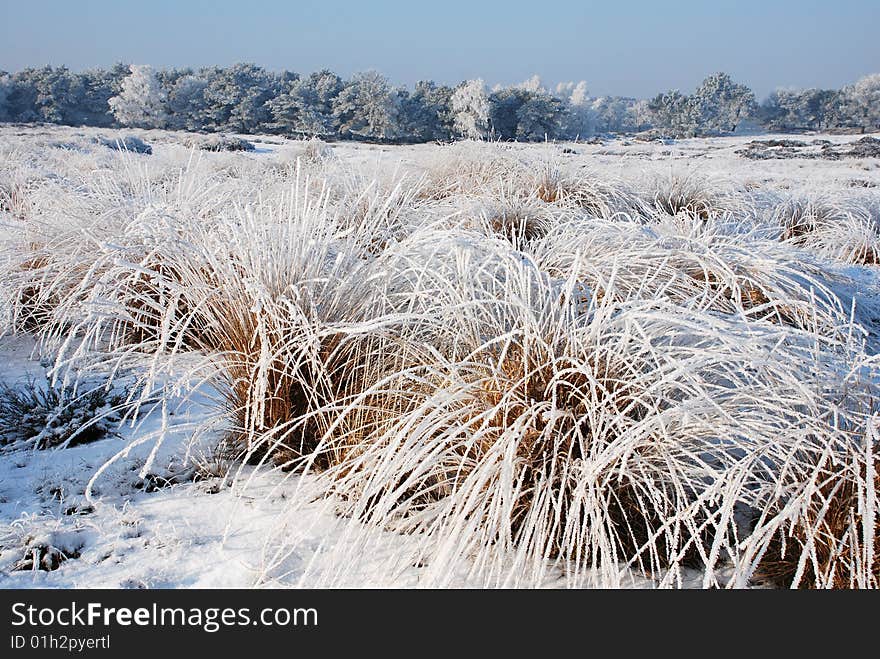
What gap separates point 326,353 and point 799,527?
1208mm

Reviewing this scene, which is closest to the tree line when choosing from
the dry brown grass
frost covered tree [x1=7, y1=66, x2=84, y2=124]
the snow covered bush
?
frost covered tree [x1=7, y1=66, x2=84, y2=124]

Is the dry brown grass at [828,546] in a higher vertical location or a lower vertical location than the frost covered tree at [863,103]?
lower

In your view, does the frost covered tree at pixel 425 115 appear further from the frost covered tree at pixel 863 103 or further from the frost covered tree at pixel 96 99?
the frost covered tree at pixel 863 103

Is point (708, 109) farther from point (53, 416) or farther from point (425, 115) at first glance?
point (53, 416)

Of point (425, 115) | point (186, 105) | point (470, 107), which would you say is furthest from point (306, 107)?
point (470, 107)

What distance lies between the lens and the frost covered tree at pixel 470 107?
2658 cm

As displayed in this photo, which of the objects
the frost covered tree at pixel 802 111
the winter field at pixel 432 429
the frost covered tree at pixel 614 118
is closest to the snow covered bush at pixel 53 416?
the winter field at pixel 432 429

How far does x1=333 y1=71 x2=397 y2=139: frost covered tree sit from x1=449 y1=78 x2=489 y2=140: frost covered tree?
9.67ft

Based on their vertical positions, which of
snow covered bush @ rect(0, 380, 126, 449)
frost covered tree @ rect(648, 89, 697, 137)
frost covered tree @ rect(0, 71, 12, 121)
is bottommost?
snow covered bush @ rect(0, 380, 126, 449)

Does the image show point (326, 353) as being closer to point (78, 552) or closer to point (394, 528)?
point (394, 528)

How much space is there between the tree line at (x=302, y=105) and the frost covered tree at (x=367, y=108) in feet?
0.18

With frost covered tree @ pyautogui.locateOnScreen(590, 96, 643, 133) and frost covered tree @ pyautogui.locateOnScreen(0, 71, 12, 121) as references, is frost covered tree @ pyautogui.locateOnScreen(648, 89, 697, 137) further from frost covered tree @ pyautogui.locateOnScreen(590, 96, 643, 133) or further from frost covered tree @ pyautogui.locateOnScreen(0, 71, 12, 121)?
frost covered tree @ pyautogui.locateOnScreen(0, 71, 12, 121)

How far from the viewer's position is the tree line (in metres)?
27.2
